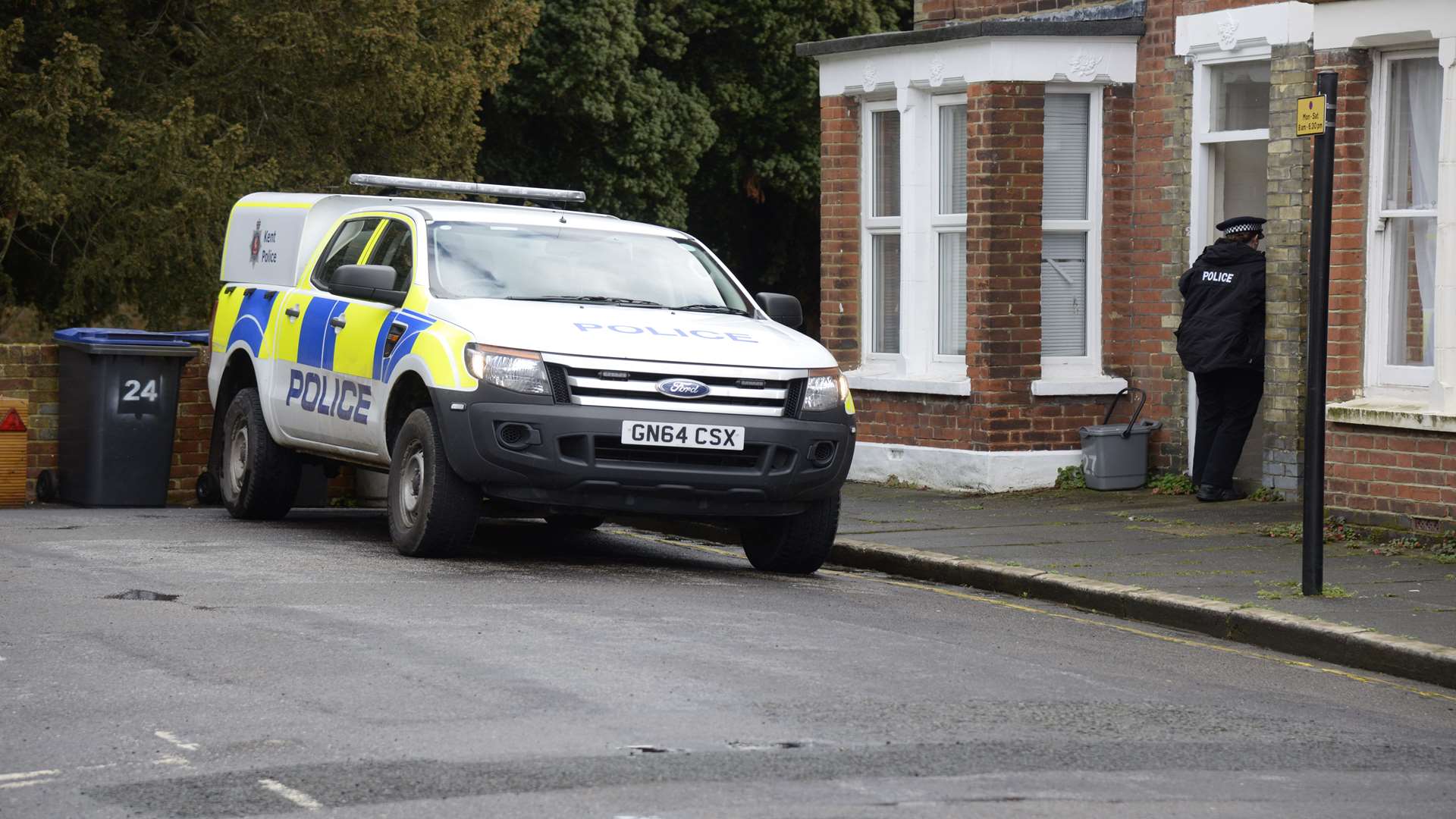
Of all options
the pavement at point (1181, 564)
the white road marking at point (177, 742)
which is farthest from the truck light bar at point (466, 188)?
the white road marking at point (177, 742)

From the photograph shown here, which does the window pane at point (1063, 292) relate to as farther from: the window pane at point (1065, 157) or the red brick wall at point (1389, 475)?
the red brick wall at point (1389, 475)

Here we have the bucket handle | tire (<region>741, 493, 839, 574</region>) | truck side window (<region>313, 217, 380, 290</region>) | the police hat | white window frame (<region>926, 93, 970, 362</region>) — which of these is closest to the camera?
tire (<region>741, 493, 839, 574</region>)

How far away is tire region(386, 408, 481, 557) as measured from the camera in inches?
405

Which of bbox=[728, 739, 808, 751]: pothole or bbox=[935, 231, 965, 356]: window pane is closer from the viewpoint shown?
bbox=[728, 739, 808, 751]: pothole

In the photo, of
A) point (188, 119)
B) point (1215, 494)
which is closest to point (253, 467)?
point (1215, 494)

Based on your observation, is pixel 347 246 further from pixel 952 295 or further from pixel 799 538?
pixel 952 295

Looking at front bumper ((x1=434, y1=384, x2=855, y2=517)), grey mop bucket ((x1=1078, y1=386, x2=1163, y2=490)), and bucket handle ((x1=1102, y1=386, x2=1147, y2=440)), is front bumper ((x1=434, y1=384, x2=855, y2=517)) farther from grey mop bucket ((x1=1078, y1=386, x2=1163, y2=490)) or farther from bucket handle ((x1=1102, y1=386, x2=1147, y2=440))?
bucket handle ((x1=1102, y1=386, x2=1147, y2=440))

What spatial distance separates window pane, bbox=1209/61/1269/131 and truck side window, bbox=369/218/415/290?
6.23 meters

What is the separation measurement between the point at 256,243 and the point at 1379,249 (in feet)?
22.7

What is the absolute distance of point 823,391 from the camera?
1049 centimetres

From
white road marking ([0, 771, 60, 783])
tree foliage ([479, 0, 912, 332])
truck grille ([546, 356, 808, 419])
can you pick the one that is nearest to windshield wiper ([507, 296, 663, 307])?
truck grille ([546, 356, 808, 419])

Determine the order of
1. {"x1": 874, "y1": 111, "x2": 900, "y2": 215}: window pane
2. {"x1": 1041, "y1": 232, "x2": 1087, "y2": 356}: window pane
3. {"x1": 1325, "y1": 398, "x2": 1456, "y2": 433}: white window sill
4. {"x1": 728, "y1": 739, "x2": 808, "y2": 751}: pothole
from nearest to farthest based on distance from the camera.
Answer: {"x1": 728, "y1": 739, "x2": 808, "y2": 751}: pothole → {"x1": 1325, "y1": 398, "x2": 1456, "y2": 433}: white window sill → {"x1": 1041, "y1": 232, "x2": 1087, "y2": 356}: window pane → {"x1": 874, "y1": 111, "x2": 900, "y2": 215}: window pane

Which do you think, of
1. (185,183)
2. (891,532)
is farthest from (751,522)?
(185,183)

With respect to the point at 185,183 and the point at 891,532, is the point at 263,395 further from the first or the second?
the point at 185,183
